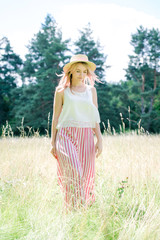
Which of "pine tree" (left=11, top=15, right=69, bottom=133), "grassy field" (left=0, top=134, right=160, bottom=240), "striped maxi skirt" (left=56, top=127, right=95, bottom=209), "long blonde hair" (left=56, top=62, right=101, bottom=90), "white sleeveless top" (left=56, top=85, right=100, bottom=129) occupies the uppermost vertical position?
"pine tree" (left=11, top=15, right=69, bottom=133)

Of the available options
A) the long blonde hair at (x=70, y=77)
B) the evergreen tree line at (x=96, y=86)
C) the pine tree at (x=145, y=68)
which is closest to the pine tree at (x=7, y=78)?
the evergreen tree line at (x=96, y=86)

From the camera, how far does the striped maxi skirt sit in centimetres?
237

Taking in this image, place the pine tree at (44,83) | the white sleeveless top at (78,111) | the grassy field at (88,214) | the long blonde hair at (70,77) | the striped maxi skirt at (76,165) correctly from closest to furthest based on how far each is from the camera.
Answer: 1. the grassy field at (88,214)
2. the striped maxi skirt at (76,165)
3. the white sleeveless top at (78,111)
4. the long blonde hair at (70,77)
5. the pine tree at (44,83)

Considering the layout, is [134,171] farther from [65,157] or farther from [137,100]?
[137,100]

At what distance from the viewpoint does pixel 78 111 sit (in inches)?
105

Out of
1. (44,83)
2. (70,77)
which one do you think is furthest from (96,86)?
(70,77)

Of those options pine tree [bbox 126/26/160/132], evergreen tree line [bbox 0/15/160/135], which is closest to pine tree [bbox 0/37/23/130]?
evergreen tree line [bbox 0/15/160/135]

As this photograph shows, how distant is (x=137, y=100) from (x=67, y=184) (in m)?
20.7

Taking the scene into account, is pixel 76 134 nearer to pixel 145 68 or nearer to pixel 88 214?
pixel 88 214

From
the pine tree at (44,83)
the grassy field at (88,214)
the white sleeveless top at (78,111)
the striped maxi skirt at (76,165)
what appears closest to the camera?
the grassy field at (88,214)

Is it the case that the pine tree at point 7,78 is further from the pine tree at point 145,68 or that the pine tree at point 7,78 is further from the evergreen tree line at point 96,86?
the pine tree at point 145,68

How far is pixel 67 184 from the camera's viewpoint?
2426mm

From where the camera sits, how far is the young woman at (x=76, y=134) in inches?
95.4

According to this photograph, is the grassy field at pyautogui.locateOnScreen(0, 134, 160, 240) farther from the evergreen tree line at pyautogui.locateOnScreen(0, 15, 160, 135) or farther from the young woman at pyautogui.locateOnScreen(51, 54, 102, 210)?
the evergreen tree line at pyautogui.locateOnScreen(0, 15, 160, 135)
